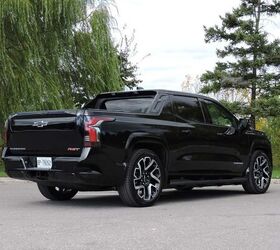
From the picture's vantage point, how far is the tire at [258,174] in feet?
37.3

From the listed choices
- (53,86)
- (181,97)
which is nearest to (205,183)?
(181,97)

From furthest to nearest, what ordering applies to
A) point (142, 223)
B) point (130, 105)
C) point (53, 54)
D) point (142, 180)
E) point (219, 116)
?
point (53, 54)
point (219, 116)
point (130, 105)
point (142, 180)
point (142, 223)

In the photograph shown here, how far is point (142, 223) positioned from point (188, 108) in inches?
132

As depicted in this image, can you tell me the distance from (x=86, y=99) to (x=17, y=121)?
33.5ft

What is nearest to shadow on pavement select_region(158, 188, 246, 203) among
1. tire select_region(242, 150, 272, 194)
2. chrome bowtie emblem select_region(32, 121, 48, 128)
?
tire select_region(242, 150, 272, 194)

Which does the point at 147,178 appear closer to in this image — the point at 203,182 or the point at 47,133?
the point at 203,182

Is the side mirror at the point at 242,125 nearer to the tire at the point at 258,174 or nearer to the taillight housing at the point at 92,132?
the tire at the point at 258,174

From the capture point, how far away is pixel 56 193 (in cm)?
1039

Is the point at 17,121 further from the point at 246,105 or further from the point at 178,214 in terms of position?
the point at 246,105

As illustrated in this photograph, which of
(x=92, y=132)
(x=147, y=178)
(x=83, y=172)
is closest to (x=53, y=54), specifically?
(x=147, y=178)

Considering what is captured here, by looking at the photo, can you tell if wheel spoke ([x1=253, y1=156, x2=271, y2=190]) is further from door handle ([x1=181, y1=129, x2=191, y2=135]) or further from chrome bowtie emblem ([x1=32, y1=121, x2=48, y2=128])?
chrome bowtie emblem ([x1=32, y1=121, x2=48, y2=128])

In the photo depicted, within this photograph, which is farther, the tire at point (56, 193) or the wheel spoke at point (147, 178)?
the tire at point (56, 193)

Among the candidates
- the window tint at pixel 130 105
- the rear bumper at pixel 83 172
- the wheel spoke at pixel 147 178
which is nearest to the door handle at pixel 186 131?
the window tint at pixel 130 105

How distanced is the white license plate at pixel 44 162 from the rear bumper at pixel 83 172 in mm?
63
